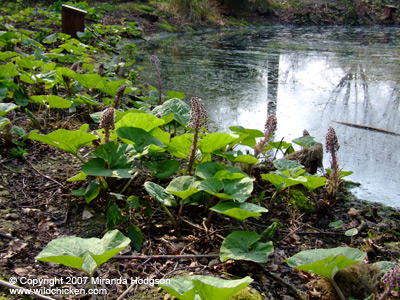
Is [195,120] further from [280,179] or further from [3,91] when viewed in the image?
[3,91]

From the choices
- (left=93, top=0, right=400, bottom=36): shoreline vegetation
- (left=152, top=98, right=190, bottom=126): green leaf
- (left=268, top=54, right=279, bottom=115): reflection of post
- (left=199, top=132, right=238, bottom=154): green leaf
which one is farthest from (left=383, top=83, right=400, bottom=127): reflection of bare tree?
(left=93, top=0, right=400, bottom=36): shoreline vegetation

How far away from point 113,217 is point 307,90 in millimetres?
3301

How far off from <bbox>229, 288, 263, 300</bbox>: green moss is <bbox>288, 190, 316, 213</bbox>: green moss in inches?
28.9

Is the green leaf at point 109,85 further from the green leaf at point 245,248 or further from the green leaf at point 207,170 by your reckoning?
the green leaf at point 245,248

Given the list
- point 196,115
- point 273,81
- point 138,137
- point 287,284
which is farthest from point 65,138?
point 273,81

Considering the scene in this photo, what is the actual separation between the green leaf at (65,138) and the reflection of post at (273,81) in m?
2.12

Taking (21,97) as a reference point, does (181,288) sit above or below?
below

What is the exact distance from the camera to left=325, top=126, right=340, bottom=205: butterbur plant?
1.89 m

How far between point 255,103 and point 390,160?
1515 mm

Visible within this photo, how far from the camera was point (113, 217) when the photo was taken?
59.8 inches

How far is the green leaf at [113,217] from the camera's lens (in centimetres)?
151

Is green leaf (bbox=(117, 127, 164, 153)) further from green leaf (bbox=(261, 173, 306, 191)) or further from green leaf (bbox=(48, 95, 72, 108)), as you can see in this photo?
green leaf (bbox=(48, 95, 72, 108))

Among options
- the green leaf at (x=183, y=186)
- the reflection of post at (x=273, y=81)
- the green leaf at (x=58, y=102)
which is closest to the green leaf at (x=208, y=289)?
the green leaf at (x=183, y=186)

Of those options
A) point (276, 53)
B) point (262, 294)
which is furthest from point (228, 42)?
point (262, 294)
